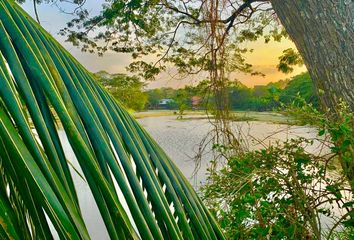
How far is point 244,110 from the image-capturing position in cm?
219

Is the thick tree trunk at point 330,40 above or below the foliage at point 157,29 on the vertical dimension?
below

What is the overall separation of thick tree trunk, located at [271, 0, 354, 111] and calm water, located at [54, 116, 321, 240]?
0.17 metres

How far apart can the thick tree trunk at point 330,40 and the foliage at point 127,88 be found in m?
1.77

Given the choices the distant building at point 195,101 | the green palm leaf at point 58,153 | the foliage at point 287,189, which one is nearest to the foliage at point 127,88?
the distant building at point 195,101

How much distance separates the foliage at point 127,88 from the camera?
2.96 meters

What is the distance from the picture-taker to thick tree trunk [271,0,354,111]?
1254mm

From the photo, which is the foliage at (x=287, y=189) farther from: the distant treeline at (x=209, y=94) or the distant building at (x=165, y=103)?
the distant building at (x=165, y=103)

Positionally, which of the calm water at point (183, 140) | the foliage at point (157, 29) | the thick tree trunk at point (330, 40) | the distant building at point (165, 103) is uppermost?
the foliage at point (157, 29)

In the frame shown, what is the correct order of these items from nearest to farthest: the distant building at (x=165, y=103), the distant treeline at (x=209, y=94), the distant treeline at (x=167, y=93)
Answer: the distant treeline at (x=209, y=94)
the distant treeline at (x=167, y=93)
the distant building at (x=165, y=103)

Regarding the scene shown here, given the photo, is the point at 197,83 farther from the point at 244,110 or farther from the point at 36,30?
the point at 36,30

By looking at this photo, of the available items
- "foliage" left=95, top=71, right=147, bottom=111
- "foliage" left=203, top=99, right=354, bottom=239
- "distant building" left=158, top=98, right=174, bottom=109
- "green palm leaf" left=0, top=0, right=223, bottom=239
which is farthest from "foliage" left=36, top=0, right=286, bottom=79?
"green palm leaf" left=0, top=0, right=223, bottom=239

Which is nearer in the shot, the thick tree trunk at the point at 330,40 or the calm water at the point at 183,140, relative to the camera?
the thick tree trunk at the point at 330,40

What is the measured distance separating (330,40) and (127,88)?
195 centimetres

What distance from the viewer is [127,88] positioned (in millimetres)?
3039
